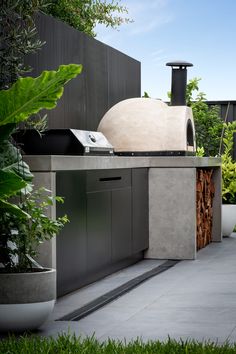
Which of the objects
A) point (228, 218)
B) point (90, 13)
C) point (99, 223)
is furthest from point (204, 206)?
point (90, 13)

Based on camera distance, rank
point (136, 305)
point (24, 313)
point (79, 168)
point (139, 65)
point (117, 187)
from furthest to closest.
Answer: point (139, 65), point (117, 187), point (79, 168), point (136, 305), point (24, 313)

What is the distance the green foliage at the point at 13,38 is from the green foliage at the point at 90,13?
8874 mm

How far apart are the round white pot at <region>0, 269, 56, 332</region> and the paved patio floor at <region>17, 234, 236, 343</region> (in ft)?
0.58

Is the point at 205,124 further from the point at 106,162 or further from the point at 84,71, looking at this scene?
the point at 106,162

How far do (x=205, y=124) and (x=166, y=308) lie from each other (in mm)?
7376

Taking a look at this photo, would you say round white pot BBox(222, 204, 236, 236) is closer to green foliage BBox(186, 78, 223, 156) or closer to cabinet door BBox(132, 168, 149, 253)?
green foliage BBox(186, 78, 223, 156)

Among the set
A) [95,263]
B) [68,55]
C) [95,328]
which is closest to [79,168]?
[95,263]

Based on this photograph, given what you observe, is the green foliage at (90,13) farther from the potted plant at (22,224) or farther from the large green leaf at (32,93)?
the large green leaf at (32,93)

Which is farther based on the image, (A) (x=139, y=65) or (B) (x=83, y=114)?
(A) (x=139, y=65)

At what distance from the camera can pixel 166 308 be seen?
21.2ft

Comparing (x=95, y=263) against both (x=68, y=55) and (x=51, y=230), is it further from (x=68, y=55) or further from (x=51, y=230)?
(x=68, y=55)

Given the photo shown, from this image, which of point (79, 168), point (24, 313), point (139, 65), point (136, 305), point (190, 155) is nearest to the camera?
point (24, 313)

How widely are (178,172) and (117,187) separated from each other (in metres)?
1.40

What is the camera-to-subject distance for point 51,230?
19.0 ft
